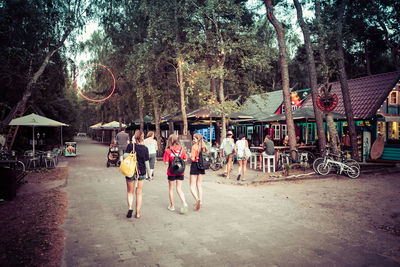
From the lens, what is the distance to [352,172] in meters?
11.4

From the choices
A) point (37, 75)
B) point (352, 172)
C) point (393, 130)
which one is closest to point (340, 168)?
point (352, 172)

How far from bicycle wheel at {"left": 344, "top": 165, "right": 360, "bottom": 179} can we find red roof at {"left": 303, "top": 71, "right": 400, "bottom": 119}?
6.97 m

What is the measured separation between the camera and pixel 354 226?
549 centimetres

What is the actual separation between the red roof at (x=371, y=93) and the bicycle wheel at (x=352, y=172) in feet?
22.9

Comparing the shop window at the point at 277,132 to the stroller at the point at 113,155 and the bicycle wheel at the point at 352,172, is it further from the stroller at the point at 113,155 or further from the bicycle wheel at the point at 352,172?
the stroller at the point at 113,155

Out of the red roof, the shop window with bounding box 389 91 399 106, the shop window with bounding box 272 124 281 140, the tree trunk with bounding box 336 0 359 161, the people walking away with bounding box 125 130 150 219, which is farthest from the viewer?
the shop window with bounding box 272 124 281 140

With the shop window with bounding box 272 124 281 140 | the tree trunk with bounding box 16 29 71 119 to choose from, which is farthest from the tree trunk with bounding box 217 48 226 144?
the shop window with bounding box 272 124 281 140

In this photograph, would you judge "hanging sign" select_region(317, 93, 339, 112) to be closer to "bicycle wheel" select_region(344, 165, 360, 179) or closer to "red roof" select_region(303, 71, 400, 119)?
"bicycle wheel" select_region(344, 165, 360, 179)

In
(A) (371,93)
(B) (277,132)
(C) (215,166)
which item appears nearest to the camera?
(C) (215,166)

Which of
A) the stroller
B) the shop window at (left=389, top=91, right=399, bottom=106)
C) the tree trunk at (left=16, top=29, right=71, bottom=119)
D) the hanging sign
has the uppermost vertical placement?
the tree trunk at (left=16, top=29, right=71, bottom=119)

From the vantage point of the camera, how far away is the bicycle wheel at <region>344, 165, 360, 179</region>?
37.5 feet

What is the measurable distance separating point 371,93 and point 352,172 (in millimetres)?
9666

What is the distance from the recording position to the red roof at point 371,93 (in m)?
17.4

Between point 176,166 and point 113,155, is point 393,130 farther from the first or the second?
point 176,166
